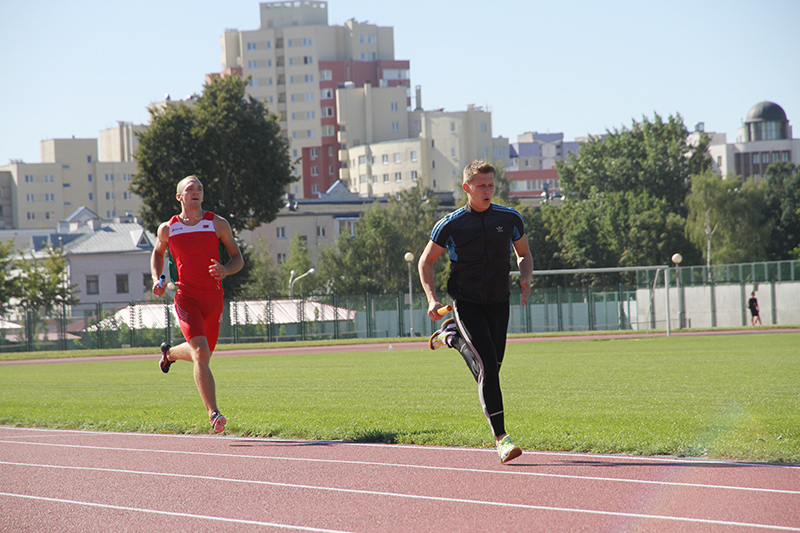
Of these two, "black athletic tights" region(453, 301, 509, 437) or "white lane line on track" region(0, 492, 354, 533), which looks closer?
"white lane line on track" region(0, 492, 354, 533)

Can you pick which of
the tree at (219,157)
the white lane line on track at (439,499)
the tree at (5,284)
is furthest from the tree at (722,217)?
the white lane line on track at (439,499)

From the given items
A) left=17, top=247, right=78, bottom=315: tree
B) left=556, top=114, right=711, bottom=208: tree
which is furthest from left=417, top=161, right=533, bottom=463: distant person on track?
left=556, top=114, right=711, bottom=208: tree

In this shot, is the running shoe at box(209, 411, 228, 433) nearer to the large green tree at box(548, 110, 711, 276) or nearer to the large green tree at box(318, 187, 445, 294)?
the large green tree at box(318, 187, 445, 294)

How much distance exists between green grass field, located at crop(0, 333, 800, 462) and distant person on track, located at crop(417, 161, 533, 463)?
0.87m

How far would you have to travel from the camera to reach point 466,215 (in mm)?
6336

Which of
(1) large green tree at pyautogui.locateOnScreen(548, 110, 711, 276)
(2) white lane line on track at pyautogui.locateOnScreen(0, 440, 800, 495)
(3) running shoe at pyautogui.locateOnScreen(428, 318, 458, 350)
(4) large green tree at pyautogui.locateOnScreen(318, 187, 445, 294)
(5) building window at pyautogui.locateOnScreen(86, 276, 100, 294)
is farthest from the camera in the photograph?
(5) building window at pyautogui.locateOnScreen(86, 276, 100, 294)

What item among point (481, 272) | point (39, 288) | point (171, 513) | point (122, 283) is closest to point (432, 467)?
point (481, 272)

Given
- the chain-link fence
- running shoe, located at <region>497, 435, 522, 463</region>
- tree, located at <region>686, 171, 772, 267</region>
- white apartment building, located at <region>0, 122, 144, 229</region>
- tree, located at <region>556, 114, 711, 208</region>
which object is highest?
white apartment building, located at <region>0, 122, 144, 229</region>

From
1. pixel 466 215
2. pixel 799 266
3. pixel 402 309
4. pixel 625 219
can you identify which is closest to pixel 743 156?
pixel 625 219

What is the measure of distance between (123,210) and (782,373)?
14002 cm

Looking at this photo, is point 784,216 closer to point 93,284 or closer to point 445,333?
point 93,284

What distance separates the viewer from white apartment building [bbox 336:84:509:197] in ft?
395

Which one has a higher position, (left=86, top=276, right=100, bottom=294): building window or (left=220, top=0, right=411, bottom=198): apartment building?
(left=220, top=0, right=411, bottom=198): apartment building

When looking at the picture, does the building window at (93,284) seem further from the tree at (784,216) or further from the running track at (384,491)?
the running track at (384,491)
